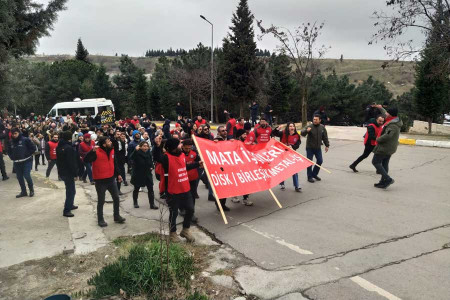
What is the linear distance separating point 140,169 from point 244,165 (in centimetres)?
239

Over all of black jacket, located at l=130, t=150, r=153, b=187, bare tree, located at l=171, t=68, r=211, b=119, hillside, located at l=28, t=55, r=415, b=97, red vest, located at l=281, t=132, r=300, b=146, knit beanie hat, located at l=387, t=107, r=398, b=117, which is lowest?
black jacket, located at l=130, t=150, r=153, b=187

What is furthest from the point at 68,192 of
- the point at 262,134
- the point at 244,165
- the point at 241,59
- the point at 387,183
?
the point at 241,59

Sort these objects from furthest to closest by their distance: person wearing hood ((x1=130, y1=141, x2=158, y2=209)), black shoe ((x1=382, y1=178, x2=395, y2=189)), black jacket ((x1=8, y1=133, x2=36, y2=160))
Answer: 1. black jacket ((x1=8, y1=133, x2=36, y2=160))
2. black shoe ((x1=382, y1=178, x2=395, y2=189))
3. person wearing hood ((x1=130, y1=141, x2=158, y2=209))

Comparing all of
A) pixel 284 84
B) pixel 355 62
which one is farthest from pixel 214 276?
pixel 355 62

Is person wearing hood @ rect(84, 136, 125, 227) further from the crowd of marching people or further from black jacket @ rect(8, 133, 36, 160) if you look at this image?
black jacket @ rect(8, 133, 36, 160)

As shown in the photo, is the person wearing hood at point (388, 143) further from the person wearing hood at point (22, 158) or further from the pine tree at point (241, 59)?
the pine tree at point (241, 59)

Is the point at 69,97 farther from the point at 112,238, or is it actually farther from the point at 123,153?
the point at 112,238

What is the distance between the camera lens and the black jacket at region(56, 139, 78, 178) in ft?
24.6

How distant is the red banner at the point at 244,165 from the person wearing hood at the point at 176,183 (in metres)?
0.85

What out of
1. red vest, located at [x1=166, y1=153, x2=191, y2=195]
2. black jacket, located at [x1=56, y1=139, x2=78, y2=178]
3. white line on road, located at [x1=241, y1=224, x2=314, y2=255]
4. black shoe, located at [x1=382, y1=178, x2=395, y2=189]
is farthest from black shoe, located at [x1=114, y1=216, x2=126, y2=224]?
black shoe, located at [x1=382, y1=178, x2=395, y2=189]

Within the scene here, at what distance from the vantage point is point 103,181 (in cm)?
698

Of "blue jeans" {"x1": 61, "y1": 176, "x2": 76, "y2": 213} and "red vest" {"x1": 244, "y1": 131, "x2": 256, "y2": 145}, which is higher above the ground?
"red vest" {"x1": 244, "y1": 131, "x2": 256, "y2": 145}

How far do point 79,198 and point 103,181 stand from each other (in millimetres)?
2624

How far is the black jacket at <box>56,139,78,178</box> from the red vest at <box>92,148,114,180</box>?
0.93 metres
